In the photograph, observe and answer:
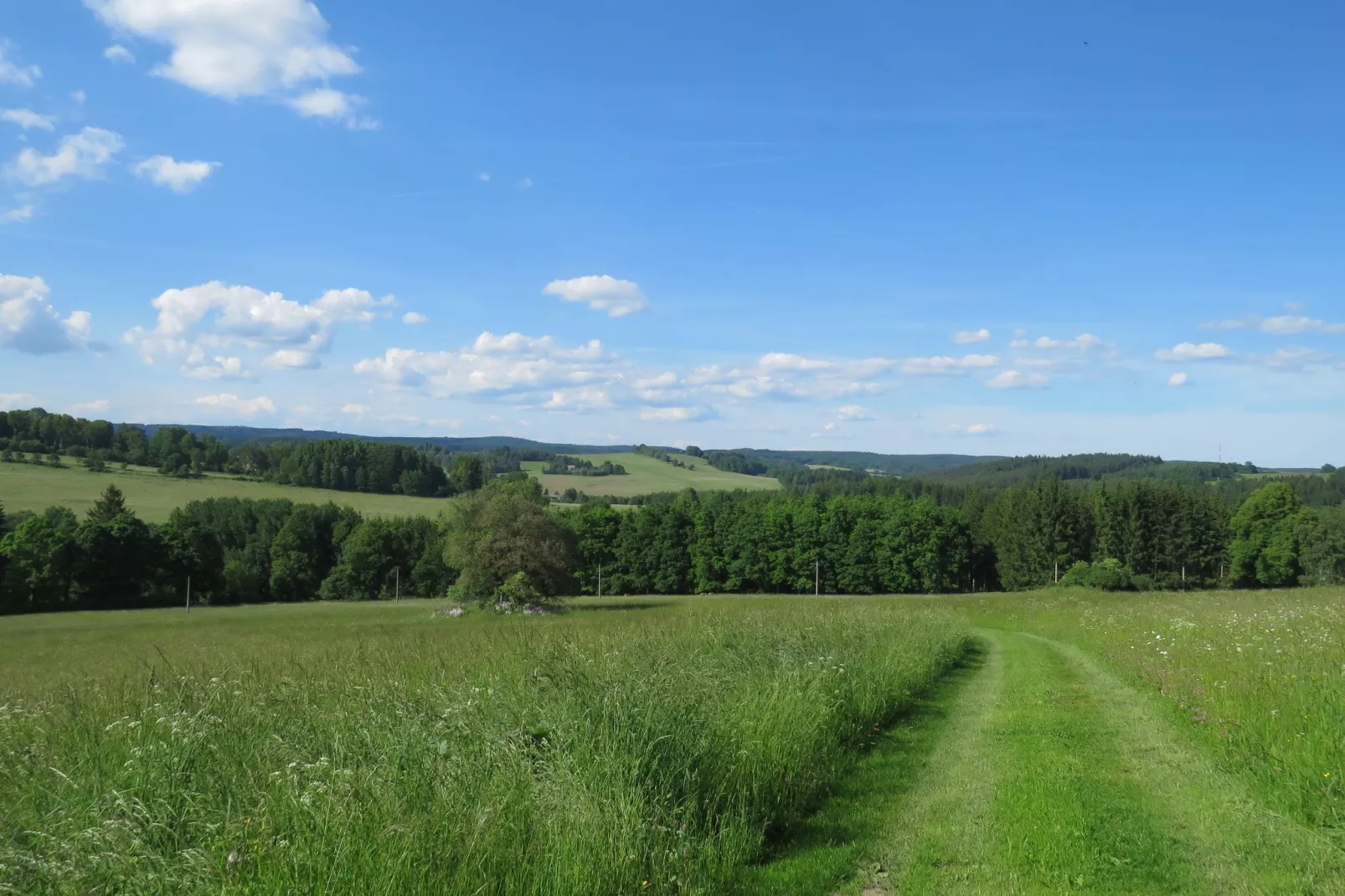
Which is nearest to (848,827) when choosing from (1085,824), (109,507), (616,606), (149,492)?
(1085,824)

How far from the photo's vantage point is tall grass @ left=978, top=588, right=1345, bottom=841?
724cm

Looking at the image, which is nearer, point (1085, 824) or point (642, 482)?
point (1085, 824)

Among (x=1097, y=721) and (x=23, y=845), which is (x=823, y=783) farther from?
(x=23, y=845)

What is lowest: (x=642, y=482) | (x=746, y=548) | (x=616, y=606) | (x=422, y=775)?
(x=616, y=606)

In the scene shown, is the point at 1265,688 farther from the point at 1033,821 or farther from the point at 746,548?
the point at 746,548

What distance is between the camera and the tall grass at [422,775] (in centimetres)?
434

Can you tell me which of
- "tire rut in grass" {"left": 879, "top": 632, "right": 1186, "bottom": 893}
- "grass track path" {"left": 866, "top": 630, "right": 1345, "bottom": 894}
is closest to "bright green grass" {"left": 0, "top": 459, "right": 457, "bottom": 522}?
"tire rut in grass" {"left": 879, "top": 632, "right": 1186, "bottom": 893}

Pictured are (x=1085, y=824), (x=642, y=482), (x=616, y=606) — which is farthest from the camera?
(x=642, y=482)

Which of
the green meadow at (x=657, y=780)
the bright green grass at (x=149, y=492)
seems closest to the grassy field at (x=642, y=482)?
the bright green grass at (x=149, y=492)

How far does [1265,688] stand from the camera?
31.4 ft

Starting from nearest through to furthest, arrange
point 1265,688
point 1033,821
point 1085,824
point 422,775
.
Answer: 1. point 422,775
2. point 1085,824
3. point 1033,821
4. point 1265,688

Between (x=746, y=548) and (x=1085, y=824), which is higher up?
(x=1085, y=824)

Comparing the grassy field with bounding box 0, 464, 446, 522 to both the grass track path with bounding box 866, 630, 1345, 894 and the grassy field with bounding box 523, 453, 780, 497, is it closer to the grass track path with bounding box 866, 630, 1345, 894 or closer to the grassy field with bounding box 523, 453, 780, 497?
the grassy field with bounding box 523, 453, 780, 497

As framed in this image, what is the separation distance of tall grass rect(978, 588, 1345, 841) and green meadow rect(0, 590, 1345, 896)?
0.16ft
